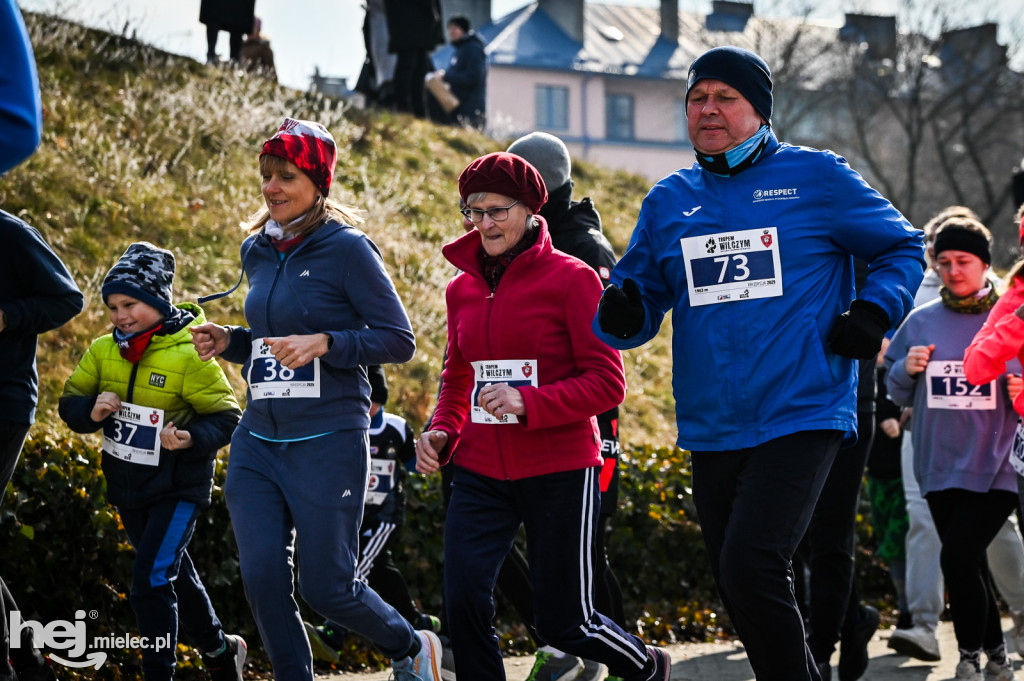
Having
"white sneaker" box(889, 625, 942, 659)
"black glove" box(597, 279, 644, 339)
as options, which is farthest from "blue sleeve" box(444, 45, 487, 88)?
"black glove" box(597, 279, 644, 339)

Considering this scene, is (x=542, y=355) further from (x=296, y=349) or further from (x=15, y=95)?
(x=15, y=95)

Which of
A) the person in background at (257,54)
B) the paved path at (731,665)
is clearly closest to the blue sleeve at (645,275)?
the paved path at (731,665)

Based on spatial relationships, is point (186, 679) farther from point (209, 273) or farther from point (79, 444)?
point (209, 273)

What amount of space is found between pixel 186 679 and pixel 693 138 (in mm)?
3511

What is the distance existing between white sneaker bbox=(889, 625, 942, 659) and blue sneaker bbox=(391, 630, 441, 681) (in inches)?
123

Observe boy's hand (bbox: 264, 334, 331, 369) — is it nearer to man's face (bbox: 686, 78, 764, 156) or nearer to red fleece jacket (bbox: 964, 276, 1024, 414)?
man's face (bbox: 686, 78, 764, 156)

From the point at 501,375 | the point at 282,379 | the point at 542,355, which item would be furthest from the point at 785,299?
the point at 282,379

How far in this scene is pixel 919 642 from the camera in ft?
23.9

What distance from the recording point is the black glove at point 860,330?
3.99 m

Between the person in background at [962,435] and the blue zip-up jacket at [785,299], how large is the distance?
232 centimetres

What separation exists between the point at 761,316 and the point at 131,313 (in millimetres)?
2587

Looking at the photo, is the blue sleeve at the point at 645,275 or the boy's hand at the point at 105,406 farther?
the boy's hand at the point at 105,406

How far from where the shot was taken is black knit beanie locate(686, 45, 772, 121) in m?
4.45

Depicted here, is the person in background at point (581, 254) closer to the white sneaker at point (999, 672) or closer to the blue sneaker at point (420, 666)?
the blue sneaker at point (420, 666)
